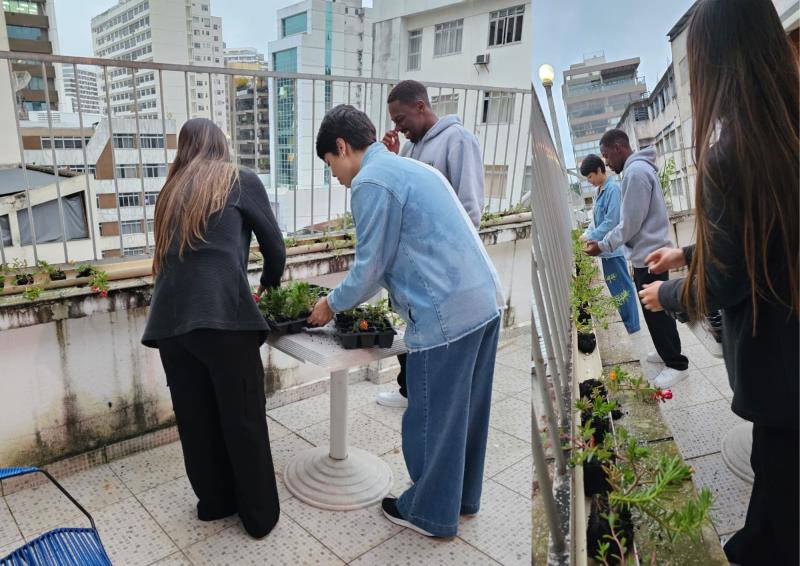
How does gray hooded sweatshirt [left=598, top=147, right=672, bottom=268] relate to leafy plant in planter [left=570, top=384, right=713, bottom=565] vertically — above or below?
above

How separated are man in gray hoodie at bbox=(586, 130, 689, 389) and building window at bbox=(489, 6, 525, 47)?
7.05 m

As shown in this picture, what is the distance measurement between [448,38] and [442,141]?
895 centimetres

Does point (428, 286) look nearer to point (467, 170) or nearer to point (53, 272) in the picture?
point (467, 170)

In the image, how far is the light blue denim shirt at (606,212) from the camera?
4.20m

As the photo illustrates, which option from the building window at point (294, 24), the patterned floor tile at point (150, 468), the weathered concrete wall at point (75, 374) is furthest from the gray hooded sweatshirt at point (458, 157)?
the patterned floor tile at point (150, 468)

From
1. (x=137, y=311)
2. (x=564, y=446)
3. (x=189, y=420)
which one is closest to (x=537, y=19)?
(x=564, y=446)

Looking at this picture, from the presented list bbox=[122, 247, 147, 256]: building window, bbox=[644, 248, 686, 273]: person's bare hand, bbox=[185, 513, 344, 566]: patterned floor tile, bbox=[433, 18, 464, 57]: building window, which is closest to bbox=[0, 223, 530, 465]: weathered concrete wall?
bbox=[122, 247, 147, 256]: building window

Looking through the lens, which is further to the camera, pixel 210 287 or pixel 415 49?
pixel 415 49

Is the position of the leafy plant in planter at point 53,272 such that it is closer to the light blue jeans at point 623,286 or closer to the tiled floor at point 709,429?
the tiled floor at point 709,429

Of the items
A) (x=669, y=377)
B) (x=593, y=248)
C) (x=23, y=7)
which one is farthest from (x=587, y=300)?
(x=23, y=7)

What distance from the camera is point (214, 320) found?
7.68 feet

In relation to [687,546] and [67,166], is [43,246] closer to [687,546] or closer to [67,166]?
[67,166]

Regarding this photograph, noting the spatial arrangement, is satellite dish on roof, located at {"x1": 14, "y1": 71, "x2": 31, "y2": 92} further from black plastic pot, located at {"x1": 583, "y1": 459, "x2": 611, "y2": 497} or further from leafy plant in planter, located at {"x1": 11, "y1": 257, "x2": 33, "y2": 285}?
black plastic pot, located at {"x1": 583, "y1": 459, "x2": 611, "y2": 497}

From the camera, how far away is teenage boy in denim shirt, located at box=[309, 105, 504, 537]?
2.24m
